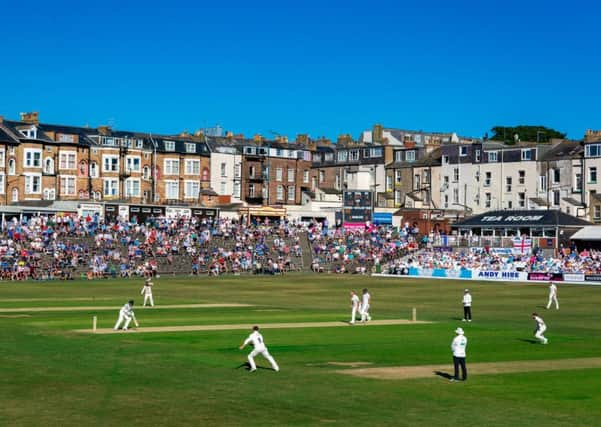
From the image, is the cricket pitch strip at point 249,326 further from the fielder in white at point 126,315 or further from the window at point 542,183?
the window at point 542,183

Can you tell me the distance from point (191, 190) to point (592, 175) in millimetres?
48175

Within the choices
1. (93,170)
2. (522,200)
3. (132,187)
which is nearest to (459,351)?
(522,200)

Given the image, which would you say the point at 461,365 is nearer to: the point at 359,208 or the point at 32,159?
the point at 359,208

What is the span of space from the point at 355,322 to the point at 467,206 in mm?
78054

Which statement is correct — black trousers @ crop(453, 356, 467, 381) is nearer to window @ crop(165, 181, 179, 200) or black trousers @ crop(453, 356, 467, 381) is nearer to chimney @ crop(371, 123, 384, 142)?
window @ crop(165, 181, 179, 200)

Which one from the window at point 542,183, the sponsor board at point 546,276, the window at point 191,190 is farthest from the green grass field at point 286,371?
the window at point 191,190

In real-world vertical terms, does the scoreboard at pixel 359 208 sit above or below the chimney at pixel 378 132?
below

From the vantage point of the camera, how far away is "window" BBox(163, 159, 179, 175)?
126 m

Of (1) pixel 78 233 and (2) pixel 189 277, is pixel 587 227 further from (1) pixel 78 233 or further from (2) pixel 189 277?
(1) pixel 78 233

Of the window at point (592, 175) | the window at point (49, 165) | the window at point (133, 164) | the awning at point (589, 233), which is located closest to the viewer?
the awning at point (589, 233)

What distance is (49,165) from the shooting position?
11556cm

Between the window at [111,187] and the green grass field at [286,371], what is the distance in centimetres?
5979

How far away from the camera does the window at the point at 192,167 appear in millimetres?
127750

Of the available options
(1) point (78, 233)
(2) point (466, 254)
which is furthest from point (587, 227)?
(1) point (78, 233)
